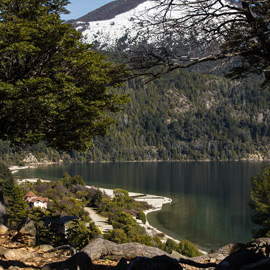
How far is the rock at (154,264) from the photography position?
17.8 feet

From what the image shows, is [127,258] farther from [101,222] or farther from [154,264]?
[101,222]

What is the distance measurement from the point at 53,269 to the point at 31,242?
9.02 feet

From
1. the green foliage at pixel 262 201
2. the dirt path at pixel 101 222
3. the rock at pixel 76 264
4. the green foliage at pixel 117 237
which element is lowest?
the dirt path at pixel 101 222

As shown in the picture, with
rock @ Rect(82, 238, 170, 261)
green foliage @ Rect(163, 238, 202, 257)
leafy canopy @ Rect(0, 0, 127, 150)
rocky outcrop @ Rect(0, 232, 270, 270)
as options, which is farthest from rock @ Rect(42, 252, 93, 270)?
green foliage @ Rect(163, 238, 202, 257)

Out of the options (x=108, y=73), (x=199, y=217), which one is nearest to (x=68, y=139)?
(x=108, y=73)

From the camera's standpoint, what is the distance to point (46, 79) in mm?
9070

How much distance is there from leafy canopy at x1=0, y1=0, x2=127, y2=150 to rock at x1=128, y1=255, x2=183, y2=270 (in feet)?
15.4

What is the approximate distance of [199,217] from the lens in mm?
61969

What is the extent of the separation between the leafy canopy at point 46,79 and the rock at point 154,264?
4.69 m

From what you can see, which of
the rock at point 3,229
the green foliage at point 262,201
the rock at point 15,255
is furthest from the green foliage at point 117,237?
the rock at point 15,255

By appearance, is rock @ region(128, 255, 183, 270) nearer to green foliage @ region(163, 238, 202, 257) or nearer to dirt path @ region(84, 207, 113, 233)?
green foliage @ region(163, 238, 202, 257)

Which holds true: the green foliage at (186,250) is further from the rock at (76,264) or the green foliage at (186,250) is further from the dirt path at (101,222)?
the rock at (76,264)

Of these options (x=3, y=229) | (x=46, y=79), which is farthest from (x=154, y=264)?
(x=3, y=229)

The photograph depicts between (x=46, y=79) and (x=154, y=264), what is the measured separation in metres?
5.66
